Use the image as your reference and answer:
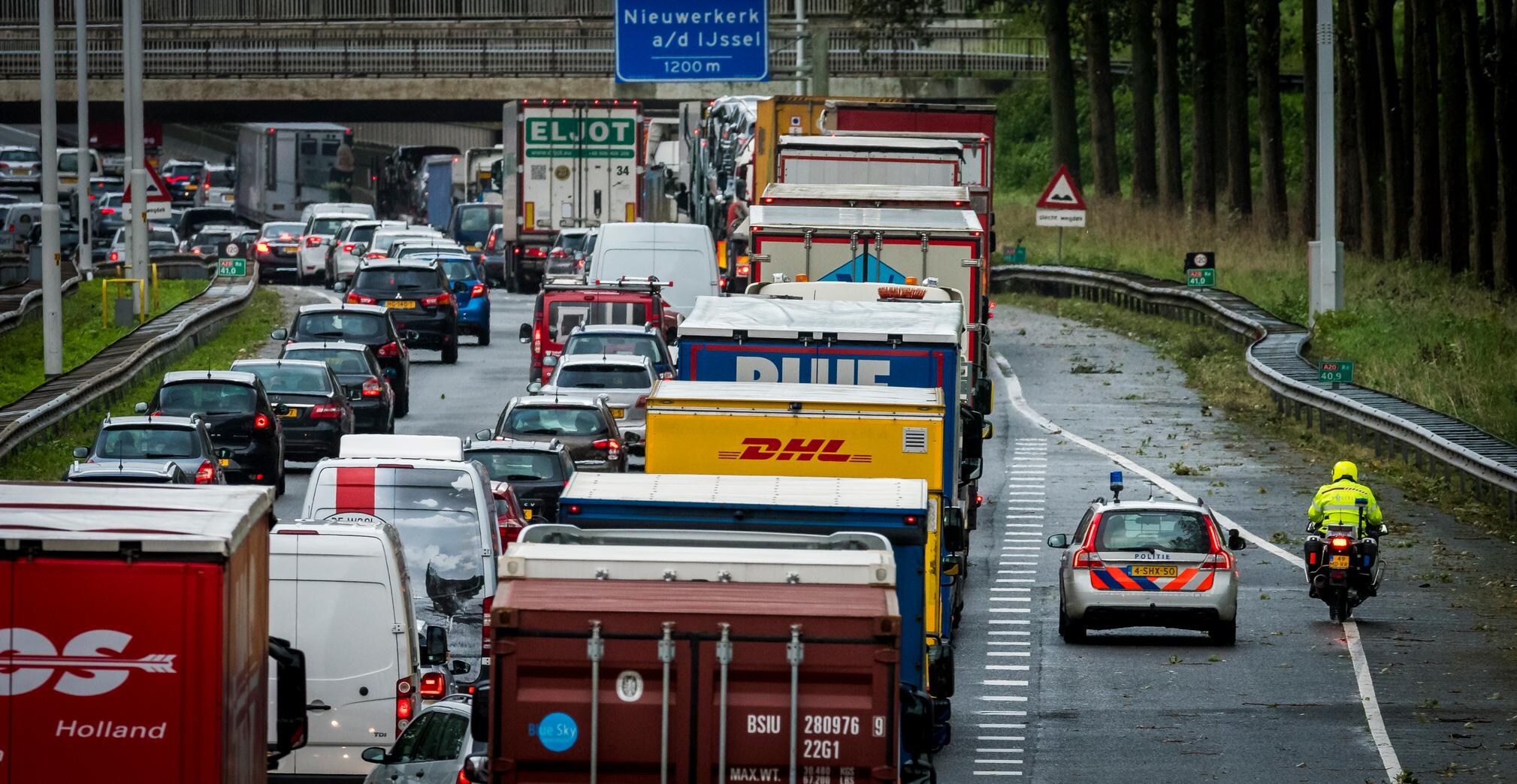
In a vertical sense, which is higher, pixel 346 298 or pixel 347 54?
pixel 347 54

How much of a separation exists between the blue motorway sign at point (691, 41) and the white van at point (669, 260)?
1209cm

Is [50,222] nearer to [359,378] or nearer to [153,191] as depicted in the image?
[359,378]

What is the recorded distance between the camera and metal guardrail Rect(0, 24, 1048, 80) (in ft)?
258

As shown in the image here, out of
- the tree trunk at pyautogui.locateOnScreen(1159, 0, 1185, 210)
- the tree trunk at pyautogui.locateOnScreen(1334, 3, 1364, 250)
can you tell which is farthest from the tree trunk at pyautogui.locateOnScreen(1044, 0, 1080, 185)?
the tree trunk at pyautogui.locateOnScreen(1334, 3, 1364, 250)

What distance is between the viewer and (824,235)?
1109 inches

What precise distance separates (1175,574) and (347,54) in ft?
198

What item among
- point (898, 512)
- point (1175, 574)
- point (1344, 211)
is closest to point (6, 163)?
point (1344, 211)

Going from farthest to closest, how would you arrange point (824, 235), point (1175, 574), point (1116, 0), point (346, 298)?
1. point (1116, 0)
2. point (346, 298)
3. point (824, 235)
4. point (1175, 574)

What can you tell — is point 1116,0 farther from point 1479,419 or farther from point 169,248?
point 1479,419

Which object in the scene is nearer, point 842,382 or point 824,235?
point 842,382

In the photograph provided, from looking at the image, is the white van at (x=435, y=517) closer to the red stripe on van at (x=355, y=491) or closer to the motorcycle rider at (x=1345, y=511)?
the red stripe on van at (x=355, y=491)

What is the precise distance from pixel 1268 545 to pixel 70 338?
27389 millimetres

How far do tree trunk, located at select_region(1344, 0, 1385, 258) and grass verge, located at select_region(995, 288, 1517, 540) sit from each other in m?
7.98

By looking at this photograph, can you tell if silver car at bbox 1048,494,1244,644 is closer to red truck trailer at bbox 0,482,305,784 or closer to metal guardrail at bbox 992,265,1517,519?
metal guardrail at bbox 992,265,1517,519
